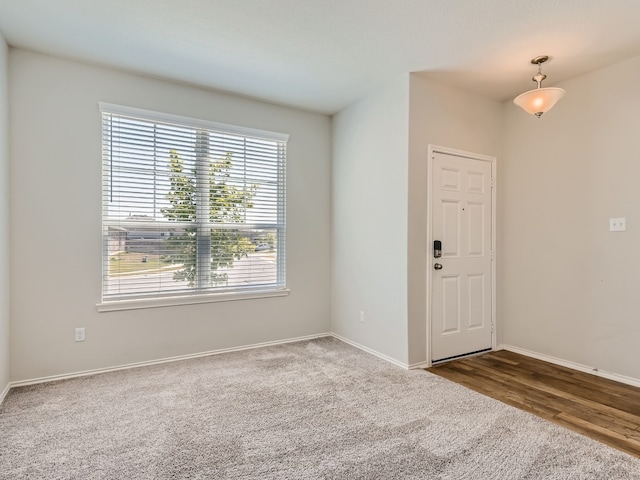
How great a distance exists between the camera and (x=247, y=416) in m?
2.33

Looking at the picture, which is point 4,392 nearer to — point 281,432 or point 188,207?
point 188,207

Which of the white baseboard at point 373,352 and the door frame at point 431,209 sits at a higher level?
the door frame at point 431,209

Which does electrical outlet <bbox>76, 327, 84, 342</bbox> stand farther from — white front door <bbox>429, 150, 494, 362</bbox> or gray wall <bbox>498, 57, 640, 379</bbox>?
gray wall <bbox>498, 57, 640, 379</bbox>

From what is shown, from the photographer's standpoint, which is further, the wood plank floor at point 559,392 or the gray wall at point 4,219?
the gray wall at point 4,219

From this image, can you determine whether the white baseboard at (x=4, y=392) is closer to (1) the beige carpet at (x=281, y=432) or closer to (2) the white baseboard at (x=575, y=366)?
(1) the beige carpet at (x=281, y=432)

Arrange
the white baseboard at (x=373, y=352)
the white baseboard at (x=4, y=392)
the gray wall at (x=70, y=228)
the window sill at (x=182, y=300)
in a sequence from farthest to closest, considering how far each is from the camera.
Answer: the white baseboard at (x=373, y=352) → the window sill at (x=182, y=300) → the gray wall at (x=70, y=228) → the white baseboard at (x=4, y=392)

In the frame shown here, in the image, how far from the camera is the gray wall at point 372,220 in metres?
3.27

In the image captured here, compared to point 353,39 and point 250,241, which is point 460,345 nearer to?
point 250,241

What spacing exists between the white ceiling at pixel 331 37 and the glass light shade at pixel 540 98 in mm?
342

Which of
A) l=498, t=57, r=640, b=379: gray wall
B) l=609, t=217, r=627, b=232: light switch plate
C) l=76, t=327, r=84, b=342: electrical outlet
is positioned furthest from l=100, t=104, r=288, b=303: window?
l=609, t=217, r=627, b=232: light switch plate

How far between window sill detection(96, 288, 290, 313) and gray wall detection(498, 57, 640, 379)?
258cm

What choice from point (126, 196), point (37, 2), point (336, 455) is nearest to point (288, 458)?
point (336, 455)

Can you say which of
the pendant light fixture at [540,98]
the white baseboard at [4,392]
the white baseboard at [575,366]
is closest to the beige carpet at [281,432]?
the white baseboard at [4,392]

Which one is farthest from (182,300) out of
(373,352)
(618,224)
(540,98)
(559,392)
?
(618,224)
